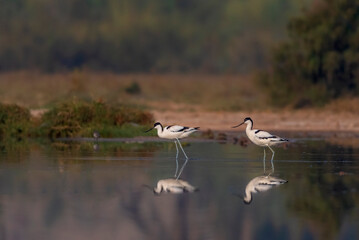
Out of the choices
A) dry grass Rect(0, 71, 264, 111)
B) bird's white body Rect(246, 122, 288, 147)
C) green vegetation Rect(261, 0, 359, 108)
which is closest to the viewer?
bird's white body Rect(246, 122, 288, 147)

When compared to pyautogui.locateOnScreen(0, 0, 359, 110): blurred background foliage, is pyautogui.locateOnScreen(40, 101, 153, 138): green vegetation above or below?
below

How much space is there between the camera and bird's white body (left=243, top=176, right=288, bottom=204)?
12.3 metres

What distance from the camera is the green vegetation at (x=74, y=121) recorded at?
23938 mm

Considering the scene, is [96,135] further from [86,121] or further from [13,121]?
[13,121]

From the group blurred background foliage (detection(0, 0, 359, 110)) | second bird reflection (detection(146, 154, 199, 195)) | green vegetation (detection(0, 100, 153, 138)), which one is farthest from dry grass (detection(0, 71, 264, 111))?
second bird reflection (detection(146, 154, 199, 195))

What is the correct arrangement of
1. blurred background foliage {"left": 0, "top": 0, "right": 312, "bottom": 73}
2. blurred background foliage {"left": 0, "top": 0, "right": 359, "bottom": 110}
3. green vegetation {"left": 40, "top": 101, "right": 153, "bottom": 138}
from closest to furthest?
green vegetation {"left": 40, "top": 101, "right": 153, "bottom": 138}
blurred background foliage {"left": 0, "top": 0, "right": 359, "bottom": 110}
blurred background foliage {"left": 0, "top": 0, "right": 312, "bottom": 73}

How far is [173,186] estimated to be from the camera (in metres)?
13.1

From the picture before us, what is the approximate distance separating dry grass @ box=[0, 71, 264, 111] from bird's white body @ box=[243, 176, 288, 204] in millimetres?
24571

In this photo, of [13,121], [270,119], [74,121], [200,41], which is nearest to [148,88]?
[200,41]

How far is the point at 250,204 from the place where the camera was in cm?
1135

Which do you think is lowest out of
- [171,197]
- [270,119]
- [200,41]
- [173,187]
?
[171,197]

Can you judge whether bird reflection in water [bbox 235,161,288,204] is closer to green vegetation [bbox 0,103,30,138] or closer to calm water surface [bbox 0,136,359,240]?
calm water surface [bbox 0,136,359,240]

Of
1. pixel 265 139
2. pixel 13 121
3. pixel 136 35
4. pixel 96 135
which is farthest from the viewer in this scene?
pixel 136 35

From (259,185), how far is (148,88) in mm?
33093
